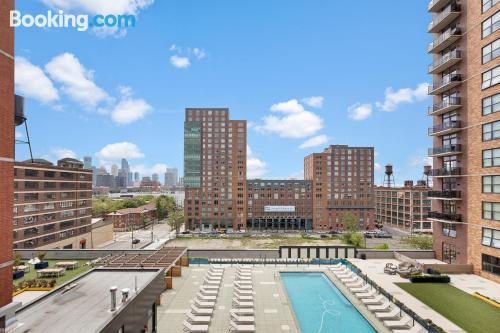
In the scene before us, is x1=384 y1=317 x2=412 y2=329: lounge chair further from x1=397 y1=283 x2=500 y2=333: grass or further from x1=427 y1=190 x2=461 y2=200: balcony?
x1=427 y1=190 x2=461 y2=200: balcony

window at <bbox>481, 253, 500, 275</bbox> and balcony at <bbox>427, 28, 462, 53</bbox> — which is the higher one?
balcony at <bbox>427, 28, 462, 53</bbox>

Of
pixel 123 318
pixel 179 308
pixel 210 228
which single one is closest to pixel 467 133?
pixel 179 308

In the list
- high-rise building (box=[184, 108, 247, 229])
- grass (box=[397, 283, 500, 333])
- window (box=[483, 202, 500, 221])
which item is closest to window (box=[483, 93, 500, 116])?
window (box=[483, 202, 500, 221])

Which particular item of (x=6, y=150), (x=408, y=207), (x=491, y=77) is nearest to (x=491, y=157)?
(x=491, y=77)

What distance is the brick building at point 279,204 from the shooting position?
9956 cm

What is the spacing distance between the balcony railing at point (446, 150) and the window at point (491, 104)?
504cm

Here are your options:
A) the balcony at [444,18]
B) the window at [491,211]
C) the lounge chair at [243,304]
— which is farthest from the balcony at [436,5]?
the lounge chair at [243,304]

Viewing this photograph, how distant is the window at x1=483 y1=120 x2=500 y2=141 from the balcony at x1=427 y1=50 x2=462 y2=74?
9.28 m

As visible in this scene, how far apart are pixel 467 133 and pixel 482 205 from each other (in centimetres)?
822

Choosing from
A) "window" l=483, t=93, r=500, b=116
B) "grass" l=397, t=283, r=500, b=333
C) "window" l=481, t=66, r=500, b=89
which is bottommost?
"grass" l=397, t=283, r=500, b=333

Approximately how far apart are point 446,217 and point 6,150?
4253 centimetres

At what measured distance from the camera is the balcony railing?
120 ft

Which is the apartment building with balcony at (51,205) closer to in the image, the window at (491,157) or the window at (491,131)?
the window at (491,157)

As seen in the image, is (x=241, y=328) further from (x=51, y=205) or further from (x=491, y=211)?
(x=51, y=205)
